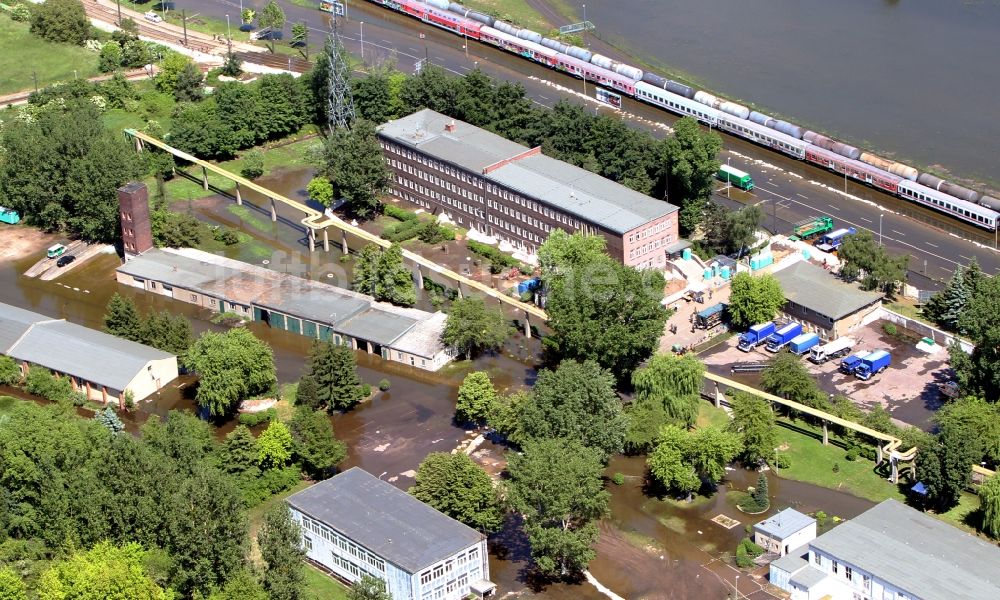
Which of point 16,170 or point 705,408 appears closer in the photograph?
point 705,408

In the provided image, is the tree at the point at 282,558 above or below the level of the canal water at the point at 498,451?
above

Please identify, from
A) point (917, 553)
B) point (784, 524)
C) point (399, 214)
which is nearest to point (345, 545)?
point (784, 524)

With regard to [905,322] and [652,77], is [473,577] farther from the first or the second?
[652,77]

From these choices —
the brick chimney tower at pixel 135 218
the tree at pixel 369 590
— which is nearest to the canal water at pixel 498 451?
the brick chimney tower at pixel 135 218

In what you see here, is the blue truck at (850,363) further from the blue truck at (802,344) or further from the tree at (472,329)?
the tree at (472,329)

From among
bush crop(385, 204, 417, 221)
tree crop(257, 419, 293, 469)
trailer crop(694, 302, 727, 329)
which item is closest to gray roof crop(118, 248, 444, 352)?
bush crop(385, 204, 417, 221)

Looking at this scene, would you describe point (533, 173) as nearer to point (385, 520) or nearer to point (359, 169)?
point (359, 169)

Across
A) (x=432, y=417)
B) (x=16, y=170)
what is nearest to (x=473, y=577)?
(x=432, y=417)
